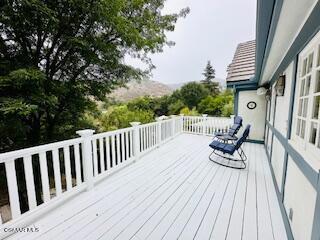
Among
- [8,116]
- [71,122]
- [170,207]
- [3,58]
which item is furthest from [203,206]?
[3,58]

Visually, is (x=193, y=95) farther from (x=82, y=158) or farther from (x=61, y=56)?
(x=82, y=158)

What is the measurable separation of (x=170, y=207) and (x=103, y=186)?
1253mm

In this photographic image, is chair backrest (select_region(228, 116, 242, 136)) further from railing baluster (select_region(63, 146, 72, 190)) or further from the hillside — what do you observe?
railing baluster (select_region(63, 146, 72, 190))

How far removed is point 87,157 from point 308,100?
298 cm

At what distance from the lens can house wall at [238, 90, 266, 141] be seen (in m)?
6.29

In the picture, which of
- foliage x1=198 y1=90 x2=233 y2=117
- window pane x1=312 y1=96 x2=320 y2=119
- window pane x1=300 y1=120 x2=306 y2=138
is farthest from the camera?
foliage x1=198 y1=90 x2=233 y2=117

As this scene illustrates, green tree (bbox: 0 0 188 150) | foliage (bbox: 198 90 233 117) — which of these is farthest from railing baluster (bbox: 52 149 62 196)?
foliage (bbox: 198 90 233 117)

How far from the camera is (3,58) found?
4.11m

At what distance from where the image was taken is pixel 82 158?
2.85 m

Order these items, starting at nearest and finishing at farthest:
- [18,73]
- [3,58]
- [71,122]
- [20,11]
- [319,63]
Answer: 1. [319,63]
2. [18,73]
3. [20,11]
4. [3,58]
5. [71,122]

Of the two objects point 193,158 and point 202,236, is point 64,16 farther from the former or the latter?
point 202,236

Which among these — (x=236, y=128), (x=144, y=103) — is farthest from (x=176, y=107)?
(x=236, y=128)

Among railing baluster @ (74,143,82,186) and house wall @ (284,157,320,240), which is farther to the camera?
railing baluster @ (74,143,82,186)

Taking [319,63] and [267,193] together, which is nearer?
[319,63]
